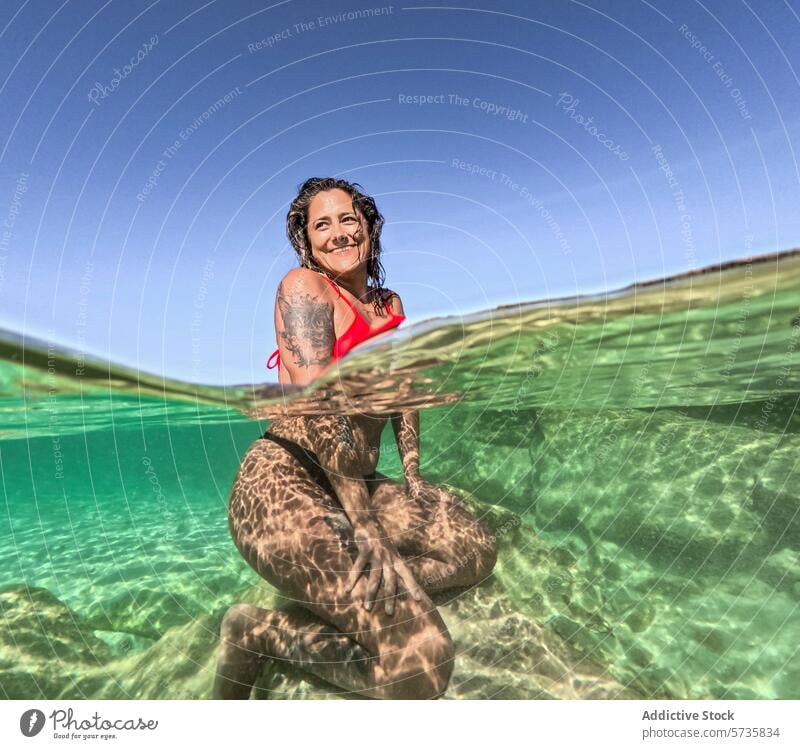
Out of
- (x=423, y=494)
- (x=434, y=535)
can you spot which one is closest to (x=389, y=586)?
(x=434, y=535)

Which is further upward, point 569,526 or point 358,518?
point 358,518

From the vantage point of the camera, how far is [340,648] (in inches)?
133

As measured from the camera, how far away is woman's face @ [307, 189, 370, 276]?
3727 mm

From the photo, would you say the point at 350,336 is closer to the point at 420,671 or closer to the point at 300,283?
the point at 300,283

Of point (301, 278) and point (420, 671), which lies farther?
point (301, 278)

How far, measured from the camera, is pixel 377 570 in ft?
10.8

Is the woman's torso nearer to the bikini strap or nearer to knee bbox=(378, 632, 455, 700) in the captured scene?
the bikini strap

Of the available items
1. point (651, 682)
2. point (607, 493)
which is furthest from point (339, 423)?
point (607, 493)

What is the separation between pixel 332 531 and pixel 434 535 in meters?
1.05

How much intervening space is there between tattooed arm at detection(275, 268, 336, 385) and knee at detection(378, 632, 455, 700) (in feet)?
6.41

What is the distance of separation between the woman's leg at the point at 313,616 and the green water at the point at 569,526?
264 mm

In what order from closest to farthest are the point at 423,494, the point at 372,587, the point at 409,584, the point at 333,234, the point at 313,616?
the point at 372,587, the point at 409,584, the point at 313,616, the point at 333,234, the point at 423,494
